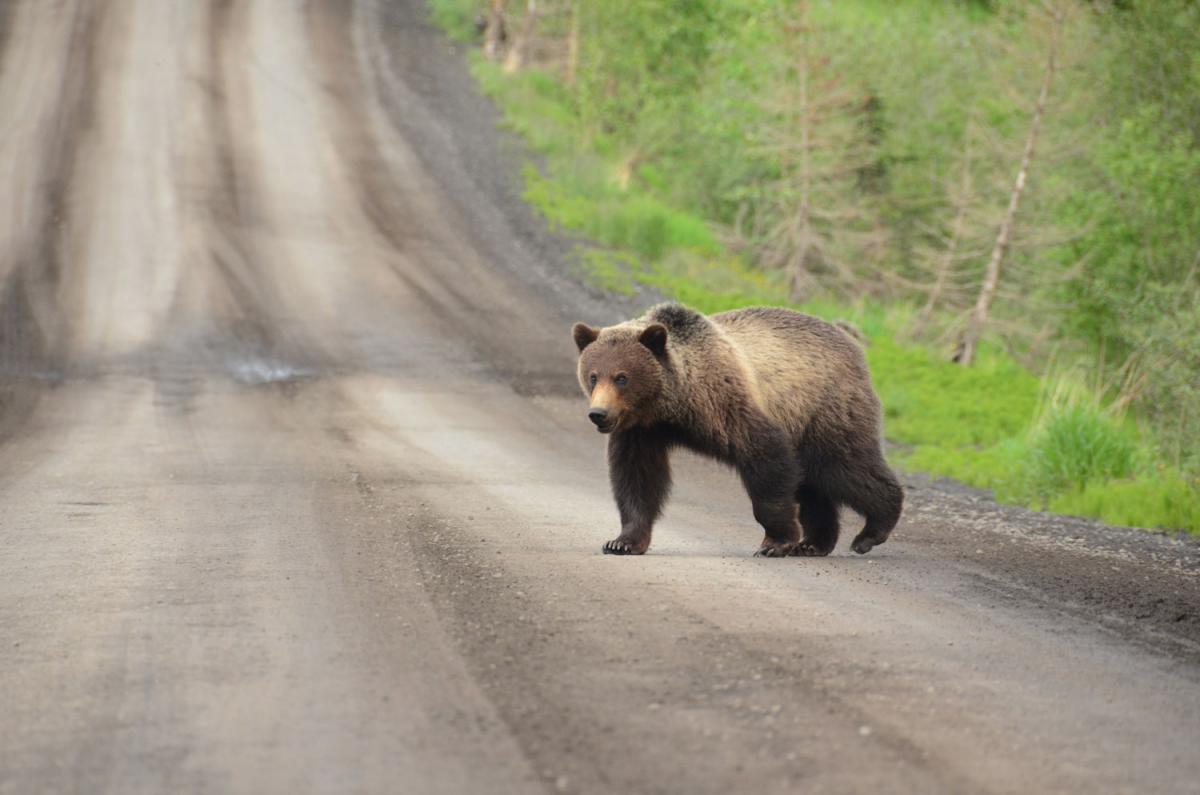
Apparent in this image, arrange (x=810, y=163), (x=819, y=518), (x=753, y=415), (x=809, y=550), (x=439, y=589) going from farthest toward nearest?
(x=810, y=163)
(x=819, y=518)
(x=809, y=550)
(x=753, y=415)
(x=439, y=589)

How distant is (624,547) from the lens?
8398 mm

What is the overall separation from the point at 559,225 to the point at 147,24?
1452 cm

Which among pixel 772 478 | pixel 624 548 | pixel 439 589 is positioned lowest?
pixel 624 548

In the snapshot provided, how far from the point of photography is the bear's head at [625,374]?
26.5ft

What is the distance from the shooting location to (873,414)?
904cm

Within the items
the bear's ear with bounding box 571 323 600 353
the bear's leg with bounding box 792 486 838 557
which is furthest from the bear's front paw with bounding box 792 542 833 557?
the bear's ear with bounding box 571 323 600 353

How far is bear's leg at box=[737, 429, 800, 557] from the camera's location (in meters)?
8.30

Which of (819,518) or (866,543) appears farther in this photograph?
(819,518)

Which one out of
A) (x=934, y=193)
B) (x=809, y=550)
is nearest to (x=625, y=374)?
(x=809, y=550)

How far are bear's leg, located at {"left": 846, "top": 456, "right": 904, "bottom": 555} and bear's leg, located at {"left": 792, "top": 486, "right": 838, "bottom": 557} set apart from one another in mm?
166

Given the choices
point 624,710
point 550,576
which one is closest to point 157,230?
point 550,576

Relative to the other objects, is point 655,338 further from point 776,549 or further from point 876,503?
point 876,503

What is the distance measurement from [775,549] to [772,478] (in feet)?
1.67

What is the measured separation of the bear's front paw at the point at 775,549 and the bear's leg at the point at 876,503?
1.78ft
